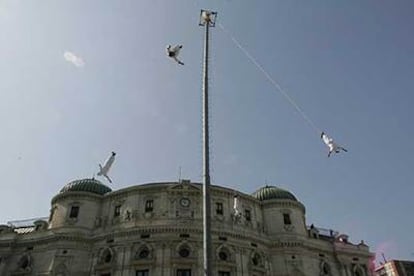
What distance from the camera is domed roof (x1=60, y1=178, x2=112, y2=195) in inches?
2018

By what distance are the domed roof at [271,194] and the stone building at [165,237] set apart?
175 mm

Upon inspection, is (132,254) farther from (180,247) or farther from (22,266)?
(22,266)

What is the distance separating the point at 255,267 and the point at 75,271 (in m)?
19.3

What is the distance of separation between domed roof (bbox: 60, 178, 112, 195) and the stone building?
0.12 m

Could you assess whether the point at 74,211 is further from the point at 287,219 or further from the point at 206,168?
the point at 206,168

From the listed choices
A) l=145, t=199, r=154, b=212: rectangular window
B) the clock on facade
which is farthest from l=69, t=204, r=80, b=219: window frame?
the clock on facade

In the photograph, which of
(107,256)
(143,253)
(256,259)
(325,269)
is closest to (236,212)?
(256,259)

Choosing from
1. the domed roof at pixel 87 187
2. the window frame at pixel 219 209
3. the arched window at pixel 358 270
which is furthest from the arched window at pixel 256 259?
the domed roof at pixel 87 187

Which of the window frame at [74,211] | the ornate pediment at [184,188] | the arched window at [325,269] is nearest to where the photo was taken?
the ornate pediment at [184,188]

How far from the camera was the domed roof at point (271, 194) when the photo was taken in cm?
5466

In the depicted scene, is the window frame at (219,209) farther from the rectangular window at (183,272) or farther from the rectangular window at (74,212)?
the rectangular window at (74,212)

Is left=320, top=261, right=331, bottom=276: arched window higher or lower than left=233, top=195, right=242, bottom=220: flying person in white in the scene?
lower

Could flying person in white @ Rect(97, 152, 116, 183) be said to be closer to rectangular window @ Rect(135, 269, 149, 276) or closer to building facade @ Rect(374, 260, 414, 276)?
rectangular window @ Rect(135, 269, 149, 276)

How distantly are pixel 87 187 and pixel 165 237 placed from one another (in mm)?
13204
